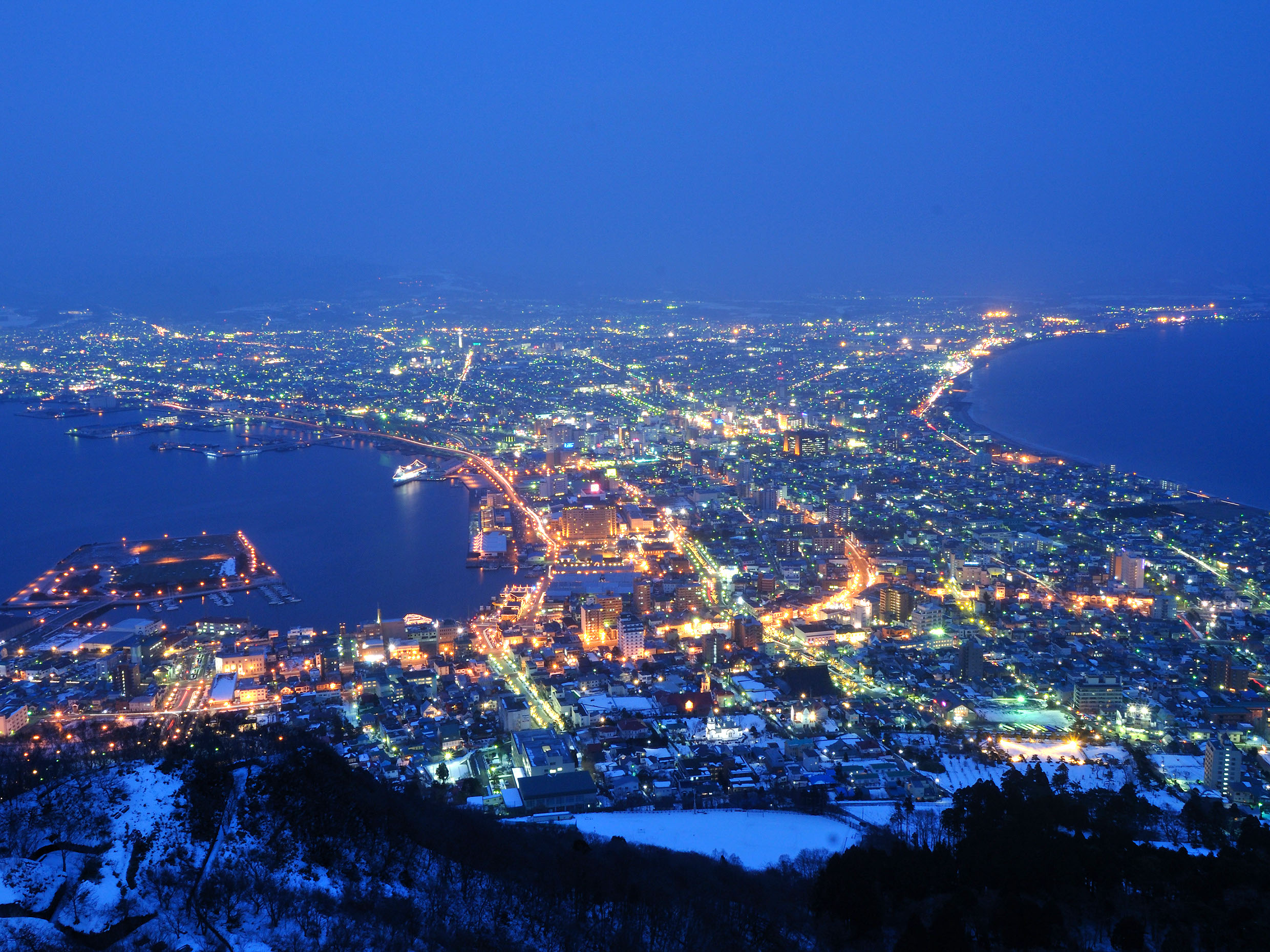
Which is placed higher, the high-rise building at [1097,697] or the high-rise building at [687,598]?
the high-rise building at [1097,697]

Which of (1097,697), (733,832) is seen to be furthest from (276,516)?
(1097,697)

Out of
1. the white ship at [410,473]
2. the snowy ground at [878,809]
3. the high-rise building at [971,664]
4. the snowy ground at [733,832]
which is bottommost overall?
the white ship at [410,473]

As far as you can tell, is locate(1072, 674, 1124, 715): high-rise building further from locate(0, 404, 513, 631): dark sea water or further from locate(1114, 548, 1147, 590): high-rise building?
locate(0, 404, 513, 631): dark sea water

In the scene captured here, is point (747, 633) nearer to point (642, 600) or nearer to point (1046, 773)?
point (642, 600)

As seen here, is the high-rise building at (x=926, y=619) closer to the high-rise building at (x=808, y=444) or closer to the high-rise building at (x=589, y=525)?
the high-rise building at (x=589, y=525)

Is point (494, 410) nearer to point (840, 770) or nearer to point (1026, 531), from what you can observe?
point (1026, 531)

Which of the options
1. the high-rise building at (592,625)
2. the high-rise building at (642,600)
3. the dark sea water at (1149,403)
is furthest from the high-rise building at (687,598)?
the dark sea water at (1149,403)

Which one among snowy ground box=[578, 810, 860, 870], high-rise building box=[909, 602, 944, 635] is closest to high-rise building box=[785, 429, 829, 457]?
high-rise building box=[909, 602, 944, 635]
